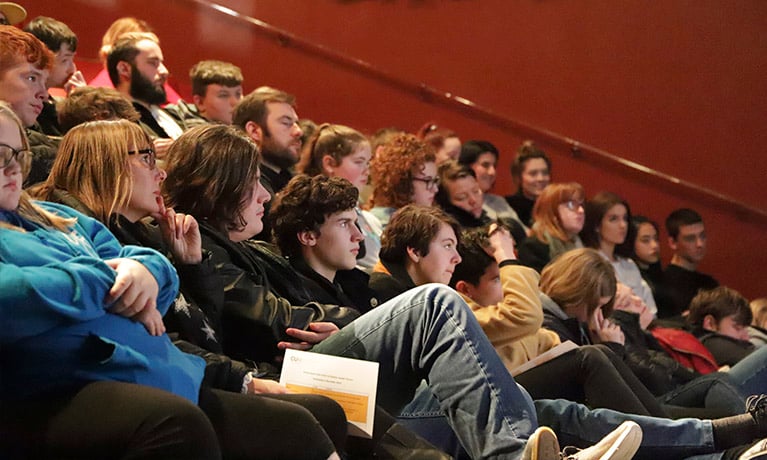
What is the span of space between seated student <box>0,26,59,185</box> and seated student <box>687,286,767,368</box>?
261 centimetres

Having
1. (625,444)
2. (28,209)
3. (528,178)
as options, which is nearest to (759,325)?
(528,178)

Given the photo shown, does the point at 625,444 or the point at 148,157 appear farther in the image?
the point at 148,157

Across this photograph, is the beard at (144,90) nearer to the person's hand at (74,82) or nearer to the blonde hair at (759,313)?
the person's hand at (74,82)

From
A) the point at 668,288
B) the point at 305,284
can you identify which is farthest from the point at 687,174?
the point at 305,284

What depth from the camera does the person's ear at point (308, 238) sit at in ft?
9.43

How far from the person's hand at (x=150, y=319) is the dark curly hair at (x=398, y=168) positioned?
7.70 feet

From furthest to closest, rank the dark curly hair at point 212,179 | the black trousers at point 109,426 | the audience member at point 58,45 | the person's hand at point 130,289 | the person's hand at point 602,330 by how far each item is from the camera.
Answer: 1. the audience member at point 58,45
2. the person's hand at point 602,330
3. the dark curly hair at point 212,179
4. the person's hand at point 130,289
5. the black trousers at point 109,426

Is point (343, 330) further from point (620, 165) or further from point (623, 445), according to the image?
point (620, 165)

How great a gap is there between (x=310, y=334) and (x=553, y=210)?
2.51 metres

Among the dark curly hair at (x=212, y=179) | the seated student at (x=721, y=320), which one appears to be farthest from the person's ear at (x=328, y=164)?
the seated student at (x=721, y=320)

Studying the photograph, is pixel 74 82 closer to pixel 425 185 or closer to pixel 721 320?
pixel 425 185

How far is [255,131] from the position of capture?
13.5ft

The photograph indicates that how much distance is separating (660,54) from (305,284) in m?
3.55

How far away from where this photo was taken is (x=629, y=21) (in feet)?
19.1
